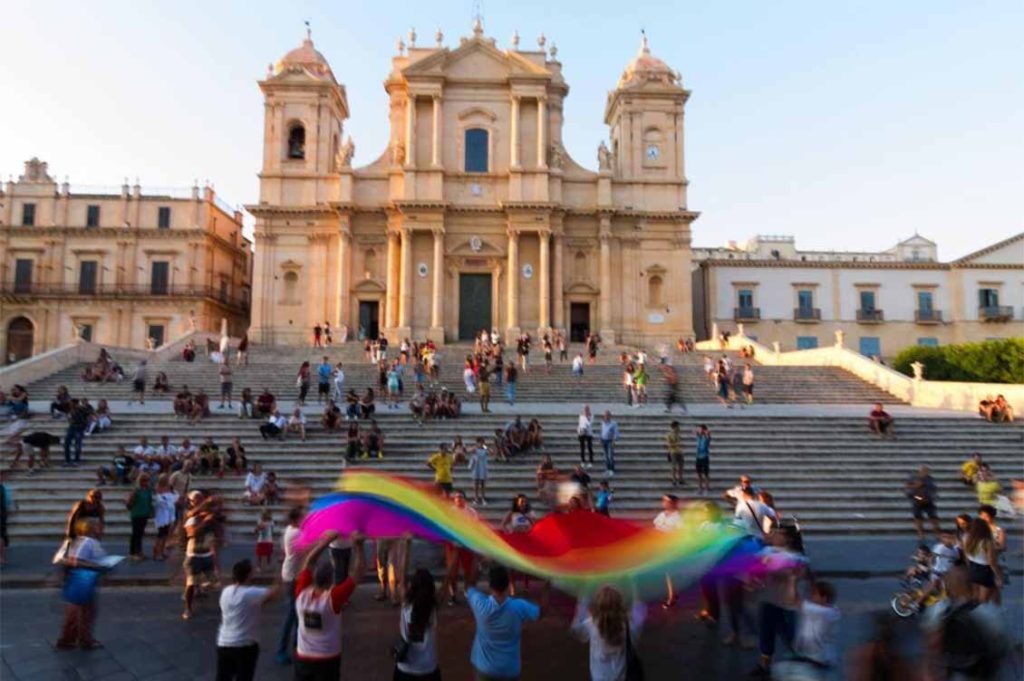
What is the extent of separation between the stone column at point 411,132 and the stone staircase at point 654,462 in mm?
23190

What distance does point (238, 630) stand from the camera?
228 inches

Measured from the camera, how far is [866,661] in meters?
4.39

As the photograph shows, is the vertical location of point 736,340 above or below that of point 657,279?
below

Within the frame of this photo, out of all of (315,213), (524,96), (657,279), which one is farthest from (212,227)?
(657,279)

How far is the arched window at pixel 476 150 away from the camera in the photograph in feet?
135

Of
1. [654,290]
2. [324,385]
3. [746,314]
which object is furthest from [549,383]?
[746,314]

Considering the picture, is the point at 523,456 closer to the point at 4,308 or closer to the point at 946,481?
the point at 946,481

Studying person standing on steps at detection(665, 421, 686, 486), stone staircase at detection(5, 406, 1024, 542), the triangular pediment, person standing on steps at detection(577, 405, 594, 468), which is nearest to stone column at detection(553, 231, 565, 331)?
the triangular pediment

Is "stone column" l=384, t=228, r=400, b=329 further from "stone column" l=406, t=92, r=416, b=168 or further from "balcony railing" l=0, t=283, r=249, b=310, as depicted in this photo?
"balcony railing" l=0, t=283, r=249, b=310

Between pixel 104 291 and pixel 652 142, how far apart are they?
34690 mm

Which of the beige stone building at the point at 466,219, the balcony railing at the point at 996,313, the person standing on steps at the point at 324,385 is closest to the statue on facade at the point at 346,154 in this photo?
the beige stone building at the point at 466,219

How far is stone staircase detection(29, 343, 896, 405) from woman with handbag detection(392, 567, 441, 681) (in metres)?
18.9

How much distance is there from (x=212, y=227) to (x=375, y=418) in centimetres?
3430

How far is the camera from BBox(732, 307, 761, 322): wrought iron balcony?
45.3 metres
